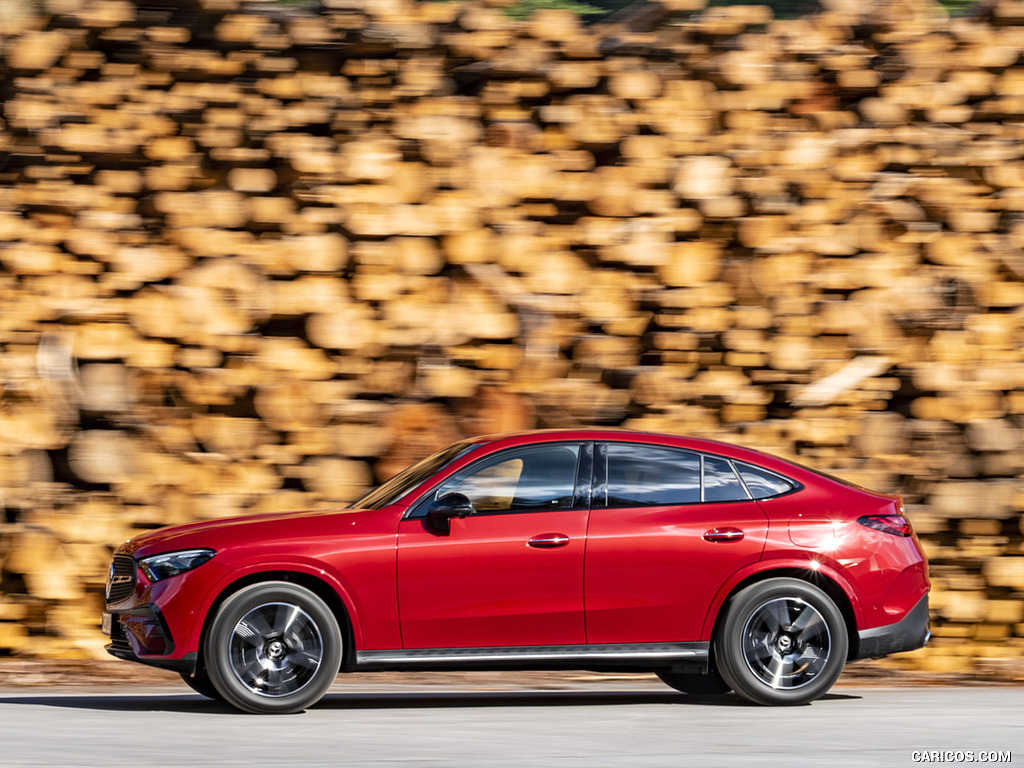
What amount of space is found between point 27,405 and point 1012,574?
6.81 m

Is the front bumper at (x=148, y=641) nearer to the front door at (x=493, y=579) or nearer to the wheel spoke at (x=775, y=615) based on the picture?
the front door at (x=493, y=579)

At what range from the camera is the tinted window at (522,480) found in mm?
7246

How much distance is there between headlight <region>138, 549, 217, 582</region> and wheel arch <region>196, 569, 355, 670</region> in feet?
0.65

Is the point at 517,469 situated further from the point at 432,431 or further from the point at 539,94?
the point at 539,94

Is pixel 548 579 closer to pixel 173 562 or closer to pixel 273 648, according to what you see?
pixel 273 648

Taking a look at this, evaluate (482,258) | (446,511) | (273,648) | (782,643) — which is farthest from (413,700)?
(482,258)

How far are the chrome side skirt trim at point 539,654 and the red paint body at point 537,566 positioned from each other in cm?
4

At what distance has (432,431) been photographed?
372 inches

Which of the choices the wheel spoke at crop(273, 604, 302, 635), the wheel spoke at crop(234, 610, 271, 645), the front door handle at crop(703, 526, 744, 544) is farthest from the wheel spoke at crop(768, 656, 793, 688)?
the wheel spoke at crop(234, 610, 271, 645)

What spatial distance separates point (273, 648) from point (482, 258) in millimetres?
3547

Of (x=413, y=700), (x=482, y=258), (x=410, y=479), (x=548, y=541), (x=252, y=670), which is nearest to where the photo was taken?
(x=252, y=670)

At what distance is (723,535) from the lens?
7.21 metres

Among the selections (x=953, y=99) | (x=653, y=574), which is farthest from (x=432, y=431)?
(x=953, y=99)

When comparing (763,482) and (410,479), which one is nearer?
(763,482)
